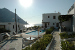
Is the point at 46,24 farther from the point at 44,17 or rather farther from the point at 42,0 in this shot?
the point at 42,0

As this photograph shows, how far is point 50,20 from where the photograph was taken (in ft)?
81.4

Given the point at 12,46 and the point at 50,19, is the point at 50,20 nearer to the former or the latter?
the point at 50,19

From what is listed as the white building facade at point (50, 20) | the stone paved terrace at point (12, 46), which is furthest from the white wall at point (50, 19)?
the stone paved terrace at point (12, 46)

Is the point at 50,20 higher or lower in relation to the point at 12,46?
higher

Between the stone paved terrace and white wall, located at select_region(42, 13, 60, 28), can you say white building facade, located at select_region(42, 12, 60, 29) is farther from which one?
the stone paved terrace

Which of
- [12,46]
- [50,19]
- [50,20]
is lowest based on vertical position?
[12,46]

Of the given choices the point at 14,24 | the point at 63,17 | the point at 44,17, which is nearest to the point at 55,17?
the point at 44,17

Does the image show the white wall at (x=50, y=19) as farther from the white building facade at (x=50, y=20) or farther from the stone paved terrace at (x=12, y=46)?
the stone paved terrace at (x=12, y=46)

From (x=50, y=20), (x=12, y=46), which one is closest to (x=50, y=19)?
(x=50, y=20)

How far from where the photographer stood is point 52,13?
24891 millimetres

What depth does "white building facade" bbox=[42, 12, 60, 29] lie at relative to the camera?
79.8ft

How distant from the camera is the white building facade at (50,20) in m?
24.3

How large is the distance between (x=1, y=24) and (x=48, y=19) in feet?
52.8

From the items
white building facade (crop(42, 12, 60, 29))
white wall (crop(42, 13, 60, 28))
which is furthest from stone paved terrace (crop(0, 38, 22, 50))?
white wall (crop(42, 13, 60, 28))
